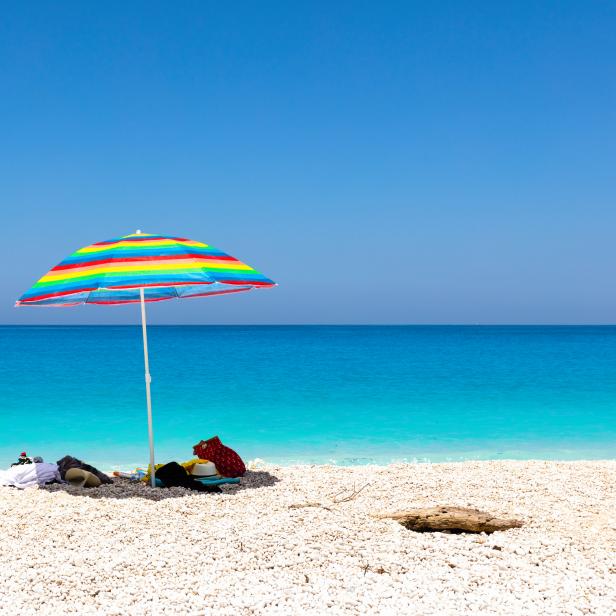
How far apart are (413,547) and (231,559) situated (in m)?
1.21

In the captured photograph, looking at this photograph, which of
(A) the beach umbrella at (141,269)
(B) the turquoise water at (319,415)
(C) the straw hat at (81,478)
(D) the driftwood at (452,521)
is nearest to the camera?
(D) the driftwood at (452,521)

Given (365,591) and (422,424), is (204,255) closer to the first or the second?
(365,591)

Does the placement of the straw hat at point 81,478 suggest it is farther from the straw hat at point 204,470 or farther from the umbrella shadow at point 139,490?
the straw hat at point 204,470

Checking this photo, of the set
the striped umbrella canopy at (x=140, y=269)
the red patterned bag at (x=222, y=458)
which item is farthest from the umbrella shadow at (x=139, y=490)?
the striped umbrella canopy at (x=140, y=269)

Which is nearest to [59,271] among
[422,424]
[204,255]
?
[204,255]

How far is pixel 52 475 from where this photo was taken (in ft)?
22.0

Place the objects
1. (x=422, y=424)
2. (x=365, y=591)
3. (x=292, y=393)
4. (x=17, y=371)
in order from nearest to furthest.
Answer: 1. (x=365, y=591)
2. (x=422, y=424)
3. (x=292, y=393)
4. (x=17, y=371)

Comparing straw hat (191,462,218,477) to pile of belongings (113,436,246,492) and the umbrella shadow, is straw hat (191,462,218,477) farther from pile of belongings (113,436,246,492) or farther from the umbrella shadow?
the umbrella shadow

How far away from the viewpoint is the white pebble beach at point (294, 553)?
3648 millimetres

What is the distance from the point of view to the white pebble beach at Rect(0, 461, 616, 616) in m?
3.65

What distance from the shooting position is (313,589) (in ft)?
12.3

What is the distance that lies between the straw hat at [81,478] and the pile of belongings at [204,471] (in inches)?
19.7

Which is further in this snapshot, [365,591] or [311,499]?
[311,499]

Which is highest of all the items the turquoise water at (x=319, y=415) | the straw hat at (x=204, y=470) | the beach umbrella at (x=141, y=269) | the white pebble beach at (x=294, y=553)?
the beach umbrella at (x=141, y=269)
